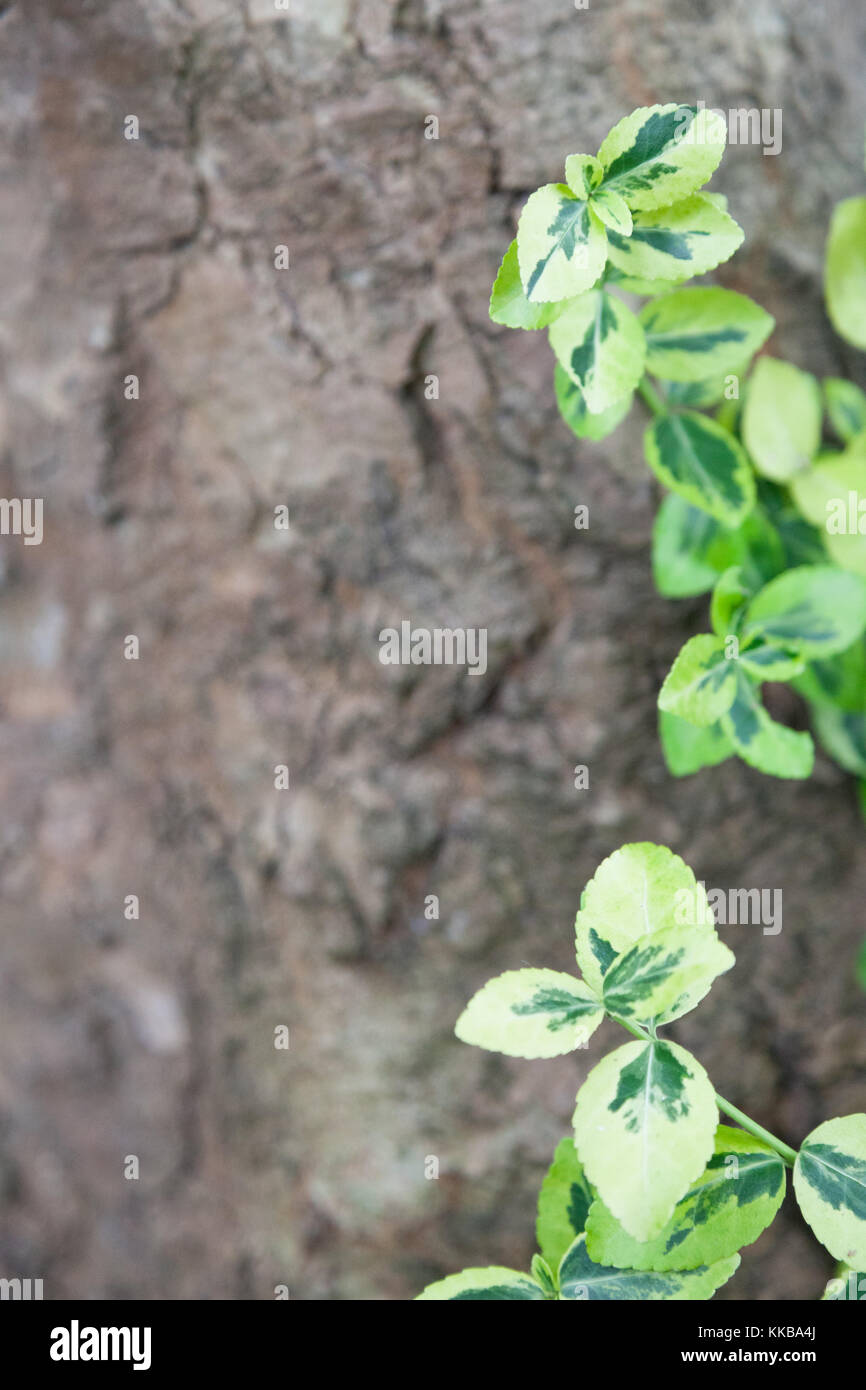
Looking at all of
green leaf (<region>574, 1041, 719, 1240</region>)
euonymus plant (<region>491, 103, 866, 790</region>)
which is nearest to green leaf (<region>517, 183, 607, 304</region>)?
euonymus plant (<region>491, 103, 866, 790</region>)

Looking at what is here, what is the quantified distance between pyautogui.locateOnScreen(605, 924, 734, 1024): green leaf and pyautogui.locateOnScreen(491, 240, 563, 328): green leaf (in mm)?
404

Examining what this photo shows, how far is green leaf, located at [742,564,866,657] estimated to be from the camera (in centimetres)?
88

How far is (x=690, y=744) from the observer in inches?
36.8

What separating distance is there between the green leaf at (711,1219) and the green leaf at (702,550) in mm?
524

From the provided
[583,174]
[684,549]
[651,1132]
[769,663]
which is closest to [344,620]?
[684,549]

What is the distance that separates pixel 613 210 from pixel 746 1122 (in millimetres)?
592

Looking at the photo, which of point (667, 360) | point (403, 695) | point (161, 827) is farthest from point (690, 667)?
point (161, 827)

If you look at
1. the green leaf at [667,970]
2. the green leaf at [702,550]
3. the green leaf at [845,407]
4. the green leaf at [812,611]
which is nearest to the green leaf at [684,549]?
the green leaf at [702,550]

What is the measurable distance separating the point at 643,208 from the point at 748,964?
844 mm

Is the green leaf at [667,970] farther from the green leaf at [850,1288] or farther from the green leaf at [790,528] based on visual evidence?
the green leaf at [790,528]

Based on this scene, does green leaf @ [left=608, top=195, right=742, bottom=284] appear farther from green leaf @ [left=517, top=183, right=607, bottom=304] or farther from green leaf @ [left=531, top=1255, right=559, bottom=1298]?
green leaf @ [left=531, top=1255, right=559, bottom=1298]

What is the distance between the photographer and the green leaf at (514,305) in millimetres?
675

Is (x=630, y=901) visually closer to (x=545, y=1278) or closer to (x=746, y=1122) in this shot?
(x=746, y=1122)
